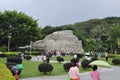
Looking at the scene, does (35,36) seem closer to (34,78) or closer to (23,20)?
(23,20)

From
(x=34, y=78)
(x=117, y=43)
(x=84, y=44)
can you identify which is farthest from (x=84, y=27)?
(x=34, y=78)

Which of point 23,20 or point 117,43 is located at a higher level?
point 23,20

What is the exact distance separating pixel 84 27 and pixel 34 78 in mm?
110405

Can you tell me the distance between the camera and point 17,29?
81.6 metres

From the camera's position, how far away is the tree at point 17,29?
81375 mm

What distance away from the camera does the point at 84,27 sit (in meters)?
136

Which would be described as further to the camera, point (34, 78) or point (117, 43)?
point (117, 43)

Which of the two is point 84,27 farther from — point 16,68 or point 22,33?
point 16,68

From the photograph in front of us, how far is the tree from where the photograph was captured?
8138cm

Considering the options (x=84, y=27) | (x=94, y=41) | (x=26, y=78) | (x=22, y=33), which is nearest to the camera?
(x=26, y=78)

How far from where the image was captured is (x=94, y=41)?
345 feet

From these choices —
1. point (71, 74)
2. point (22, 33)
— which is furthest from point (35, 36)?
point (71, 74)

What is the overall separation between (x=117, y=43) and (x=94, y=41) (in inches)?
815

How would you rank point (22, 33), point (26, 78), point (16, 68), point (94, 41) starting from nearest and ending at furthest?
point (16, 68)
point (26, 78)
point (22, 33)
point (94, 41)
